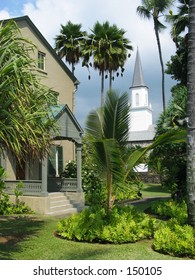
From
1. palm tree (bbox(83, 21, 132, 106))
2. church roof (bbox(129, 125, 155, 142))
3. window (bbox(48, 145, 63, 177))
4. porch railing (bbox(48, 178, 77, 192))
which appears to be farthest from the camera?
church roof (bbox(129, 125, 155, 142))

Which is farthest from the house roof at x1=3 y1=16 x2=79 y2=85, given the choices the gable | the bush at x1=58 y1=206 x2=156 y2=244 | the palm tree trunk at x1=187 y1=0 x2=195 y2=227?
the bush at x1=58 y1=206 x2=156 y2=244

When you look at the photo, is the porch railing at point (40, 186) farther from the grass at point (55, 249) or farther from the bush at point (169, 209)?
the bush at point (169, 209)

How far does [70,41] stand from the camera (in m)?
30.9

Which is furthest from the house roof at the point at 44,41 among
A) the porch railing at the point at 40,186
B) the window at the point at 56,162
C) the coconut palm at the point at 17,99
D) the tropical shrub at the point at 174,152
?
the coconut palm at the point at 17,99

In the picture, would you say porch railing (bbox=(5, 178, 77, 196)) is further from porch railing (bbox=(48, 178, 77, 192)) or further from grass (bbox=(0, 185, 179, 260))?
grass (bbox=(0, 185, 179, 260))

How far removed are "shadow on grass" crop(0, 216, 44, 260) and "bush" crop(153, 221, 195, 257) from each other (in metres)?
3.19

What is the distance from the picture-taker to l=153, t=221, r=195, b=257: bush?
711cm

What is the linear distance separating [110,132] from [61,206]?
6.96 meters

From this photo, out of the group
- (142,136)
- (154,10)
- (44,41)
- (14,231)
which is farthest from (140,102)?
(14,231)

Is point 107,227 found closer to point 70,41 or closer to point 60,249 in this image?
point 60,249

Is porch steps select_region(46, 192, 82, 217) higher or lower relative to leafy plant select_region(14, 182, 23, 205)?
lower

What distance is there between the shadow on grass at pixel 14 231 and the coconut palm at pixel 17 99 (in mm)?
2177

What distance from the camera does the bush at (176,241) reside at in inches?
280

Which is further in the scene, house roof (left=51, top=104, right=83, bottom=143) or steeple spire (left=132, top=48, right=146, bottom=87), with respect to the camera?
steeple spire (left=132, top=48, right=146, bottom=87)
